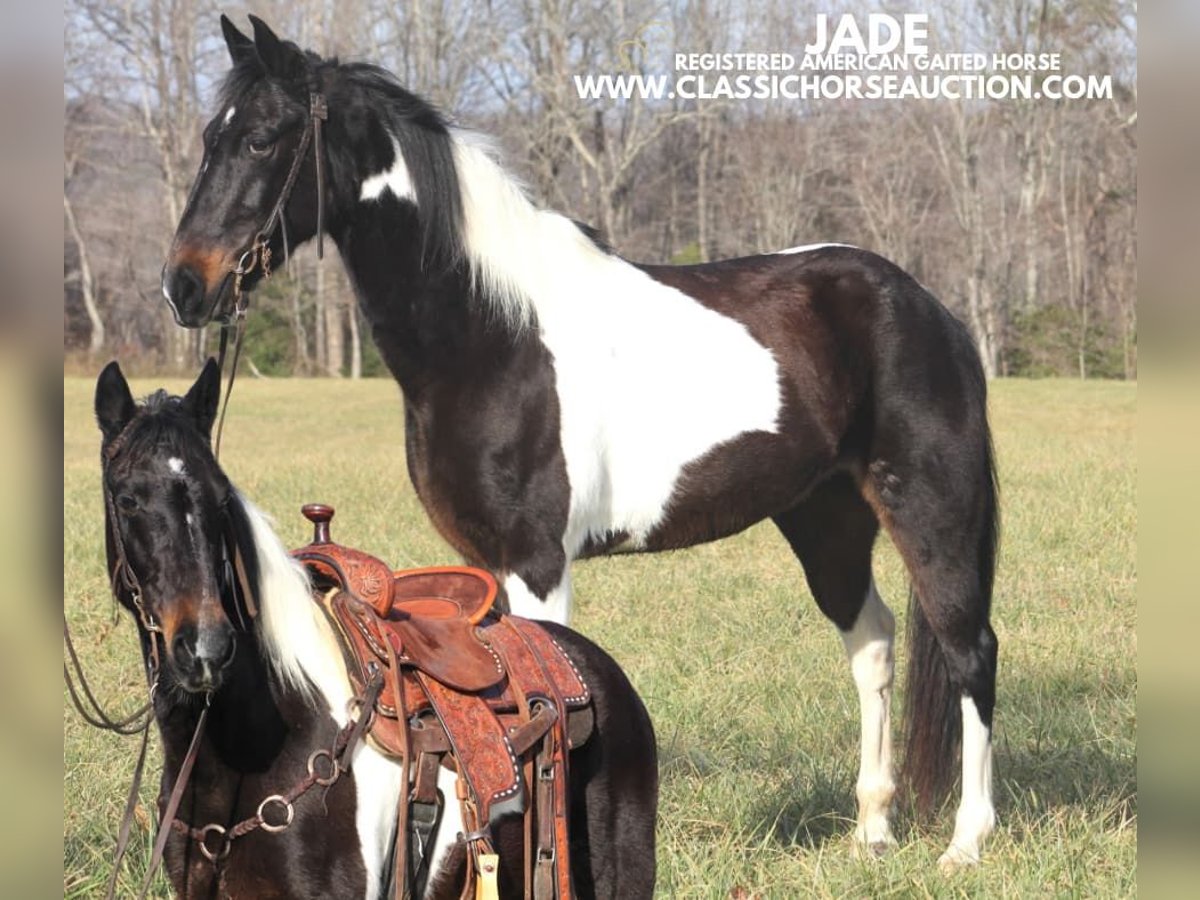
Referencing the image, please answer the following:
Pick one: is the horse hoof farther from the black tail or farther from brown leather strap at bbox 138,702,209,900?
brown leather strap at bbox 138,702,209,900

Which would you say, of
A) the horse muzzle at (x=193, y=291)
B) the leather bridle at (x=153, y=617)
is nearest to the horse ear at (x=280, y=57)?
the horse muzzle at (x=193, y=291)

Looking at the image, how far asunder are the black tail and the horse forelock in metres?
2.65

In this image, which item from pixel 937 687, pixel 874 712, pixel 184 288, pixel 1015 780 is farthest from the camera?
pixel 1015 780

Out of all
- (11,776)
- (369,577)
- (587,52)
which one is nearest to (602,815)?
(369,577)

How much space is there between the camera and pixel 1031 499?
449 inches

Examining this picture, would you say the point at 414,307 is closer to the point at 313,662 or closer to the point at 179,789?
the point at 313,662

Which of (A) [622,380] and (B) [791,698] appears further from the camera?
(B) [791,698]

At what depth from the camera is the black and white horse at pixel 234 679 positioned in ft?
7.32

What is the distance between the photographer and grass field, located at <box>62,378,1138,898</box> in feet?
13.2

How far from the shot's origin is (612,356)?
436cm

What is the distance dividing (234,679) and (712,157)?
33.4m

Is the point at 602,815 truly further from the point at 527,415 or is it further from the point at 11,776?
the point at 11,776

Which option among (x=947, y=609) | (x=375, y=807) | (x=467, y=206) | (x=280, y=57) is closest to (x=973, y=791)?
(x=947, y=609)

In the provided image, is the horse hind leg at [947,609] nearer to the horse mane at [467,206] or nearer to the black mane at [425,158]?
the horse mane at [467,206]
